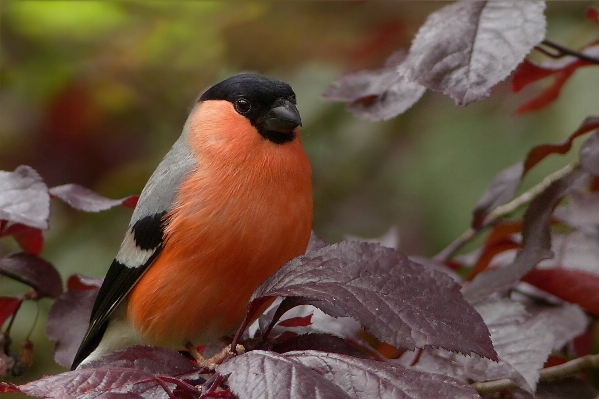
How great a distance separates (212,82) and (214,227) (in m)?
1.95

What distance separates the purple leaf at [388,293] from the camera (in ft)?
3.40

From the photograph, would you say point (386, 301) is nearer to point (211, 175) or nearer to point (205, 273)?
point (205, 273)

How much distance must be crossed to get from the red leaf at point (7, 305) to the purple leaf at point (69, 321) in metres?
0.09

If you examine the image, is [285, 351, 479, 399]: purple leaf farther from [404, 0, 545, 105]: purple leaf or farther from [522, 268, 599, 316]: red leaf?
[522, 268, 599, 316]: red leaf

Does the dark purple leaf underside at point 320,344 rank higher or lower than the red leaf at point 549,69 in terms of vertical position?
lower

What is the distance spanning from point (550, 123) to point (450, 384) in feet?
8.32

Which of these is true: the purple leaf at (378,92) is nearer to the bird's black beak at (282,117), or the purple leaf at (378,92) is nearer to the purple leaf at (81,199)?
→ the bird's black beak at (282,117)

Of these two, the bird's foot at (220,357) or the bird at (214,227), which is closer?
the bird's foot at (220,357)

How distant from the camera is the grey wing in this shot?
1.73m

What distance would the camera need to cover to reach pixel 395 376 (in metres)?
0.97

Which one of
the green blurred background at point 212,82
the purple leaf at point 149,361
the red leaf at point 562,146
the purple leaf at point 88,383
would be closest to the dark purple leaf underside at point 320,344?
the purple leaf at point 149,361

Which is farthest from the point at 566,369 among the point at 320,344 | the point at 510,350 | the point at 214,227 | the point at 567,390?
the point at 214,227

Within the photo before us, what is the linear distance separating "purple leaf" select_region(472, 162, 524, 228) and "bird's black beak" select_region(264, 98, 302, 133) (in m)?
0.61

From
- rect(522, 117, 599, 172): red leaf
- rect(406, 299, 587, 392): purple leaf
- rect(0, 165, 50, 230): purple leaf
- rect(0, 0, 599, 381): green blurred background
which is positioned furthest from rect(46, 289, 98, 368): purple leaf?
rect(0, 0, 599, 381): green blurred background
